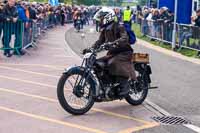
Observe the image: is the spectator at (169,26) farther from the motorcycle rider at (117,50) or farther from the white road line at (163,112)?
the motorcycle rider at (117,50)

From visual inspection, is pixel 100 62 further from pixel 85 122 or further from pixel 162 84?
pixel 162 84

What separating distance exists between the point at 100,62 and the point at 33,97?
1.77 m

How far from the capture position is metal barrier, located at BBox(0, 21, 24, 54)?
53.7ft

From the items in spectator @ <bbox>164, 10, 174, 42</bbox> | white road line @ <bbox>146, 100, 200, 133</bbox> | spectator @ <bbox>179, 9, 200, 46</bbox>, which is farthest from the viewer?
spectator @ <bbox>164, 10, 174, 42</bbox>

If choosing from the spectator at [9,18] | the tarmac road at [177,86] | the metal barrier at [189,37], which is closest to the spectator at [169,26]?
the metal barrier at [189,37]

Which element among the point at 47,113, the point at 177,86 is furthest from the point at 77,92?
the point at 177,86

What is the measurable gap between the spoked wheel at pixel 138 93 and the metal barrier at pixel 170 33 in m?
10.0

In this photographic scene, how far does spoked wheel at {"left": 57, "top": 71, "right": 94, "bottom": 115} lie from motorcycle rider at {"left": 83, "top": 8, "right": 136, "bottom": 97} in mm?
585

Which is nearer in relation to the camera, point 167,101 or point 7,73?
point 167,101

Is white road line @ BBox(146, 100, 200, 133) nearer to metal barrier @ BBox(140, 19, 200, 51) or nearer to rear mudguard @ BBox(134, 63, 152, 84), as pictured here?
rear mudguard @ BBox(134, 63, 152, 84)

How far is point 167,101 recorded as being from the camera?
10.2 m

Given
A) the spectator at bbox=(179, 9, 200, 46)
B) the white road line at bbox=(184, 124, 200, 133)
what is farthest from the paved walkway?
the spectator at bbox=(179, 9, 200, 46)

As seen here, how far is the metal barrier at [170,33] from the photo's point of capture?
1978 cm

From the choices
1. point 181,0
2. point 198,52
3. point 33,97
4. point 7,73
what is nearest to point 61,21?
point 181,0
